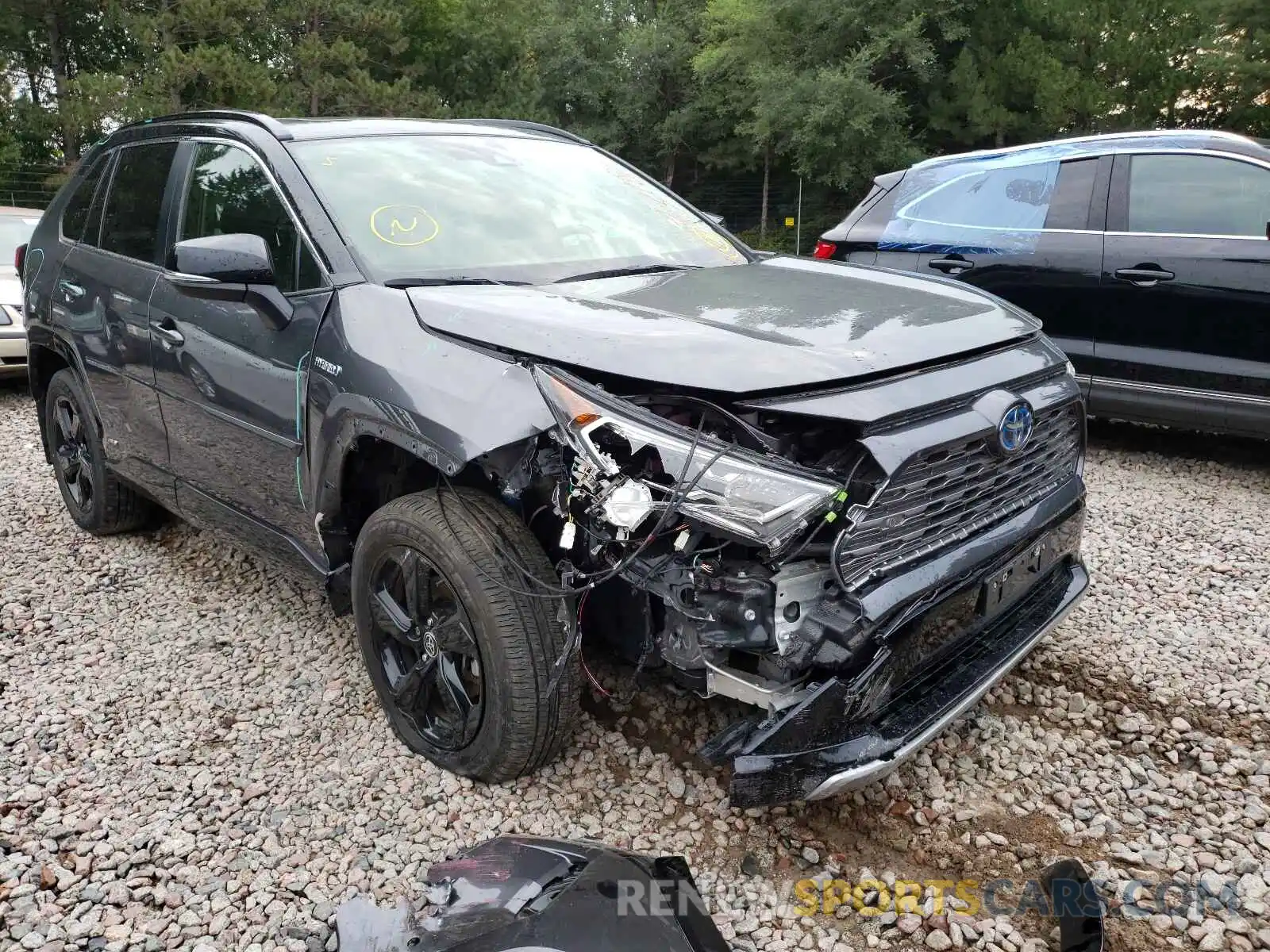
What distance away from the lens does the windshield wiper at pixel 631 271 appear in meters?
2.99

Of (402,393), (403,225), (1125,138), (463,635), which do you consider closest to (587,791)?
(463,635)

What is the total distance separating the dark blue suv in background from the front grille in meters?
2.80

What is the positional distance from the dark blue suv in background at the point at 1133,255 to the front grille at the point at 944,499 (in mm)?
2801

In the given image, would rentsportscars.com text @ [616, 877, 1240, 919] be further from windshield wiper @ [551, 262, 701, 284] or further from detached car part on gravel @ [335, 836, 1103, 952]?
windshield wiper @ [551, 262, 701, 284]

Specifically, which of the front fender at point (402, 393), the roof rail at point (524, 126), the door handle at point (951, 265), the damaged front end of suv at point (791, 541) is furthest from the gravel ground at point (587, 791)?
the door handle at point (951, 265)

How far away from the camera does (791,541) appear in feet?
6.72

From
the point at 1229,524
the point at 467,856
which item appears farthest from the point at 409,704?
the point at 1229,524

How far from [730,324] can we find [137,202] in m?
2.84

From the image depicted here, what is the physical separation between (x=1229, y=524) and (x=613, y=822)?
356 centimetres

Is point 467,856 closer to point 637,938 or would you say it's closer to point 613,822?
point 637,938

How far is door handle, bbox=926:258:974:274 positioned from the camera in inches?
226

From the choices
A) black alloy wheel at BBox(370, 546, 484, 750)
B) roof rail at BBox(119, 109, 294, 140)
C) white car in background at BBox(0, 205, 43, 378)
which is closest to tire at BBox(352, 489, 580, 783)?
black alloy wheel at BBox(370, 546, 484, 750)

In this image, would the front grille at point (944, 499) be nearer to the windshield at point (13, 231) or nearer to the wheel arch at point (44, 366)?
the wheel arch at point (44, 366)

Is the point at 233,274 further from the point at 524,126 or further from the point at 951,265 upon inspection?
the point at 951,265
